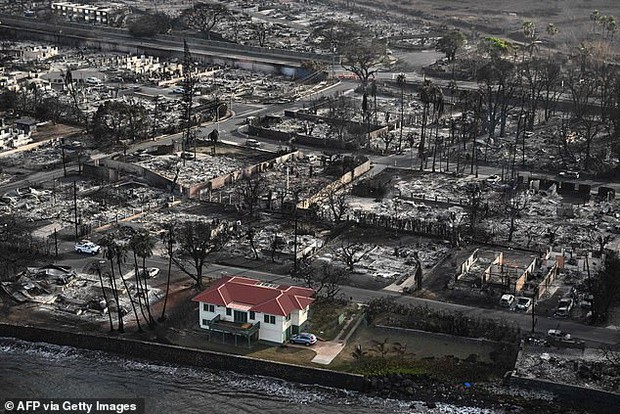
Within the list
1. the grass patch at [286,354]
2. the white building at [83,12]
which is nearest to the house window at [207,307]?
the grass patch at [286,354]

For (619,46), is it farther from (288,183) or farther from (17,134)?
(17,134)

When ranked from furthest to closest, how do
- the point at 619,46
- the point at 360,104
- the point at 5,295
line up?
the point at 619,46, the point at 360,104, the point at 5,295

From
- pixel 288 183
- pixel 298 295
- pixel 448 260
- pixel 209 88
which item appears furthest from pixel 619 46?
pixel 298 295

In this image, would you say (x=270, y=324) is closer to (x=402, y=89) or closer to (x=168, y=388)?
(x=168, y=388)

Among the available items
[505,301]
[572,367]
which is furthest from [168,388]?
[572,367]

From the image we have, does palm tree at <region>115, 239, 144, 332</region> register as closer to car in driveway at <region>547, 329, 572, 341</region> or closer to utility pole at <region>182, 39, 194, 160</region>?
car in driveway at <region>547, 329, 572, 341</region>

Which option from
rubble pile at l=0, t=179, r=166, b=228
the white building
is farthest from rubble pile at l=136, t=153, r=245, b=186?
the white building

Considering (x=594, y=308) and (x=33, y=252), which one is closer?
(x=594, y=308)

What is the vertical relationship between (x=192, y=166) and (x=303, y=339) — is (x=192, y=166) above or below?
above
